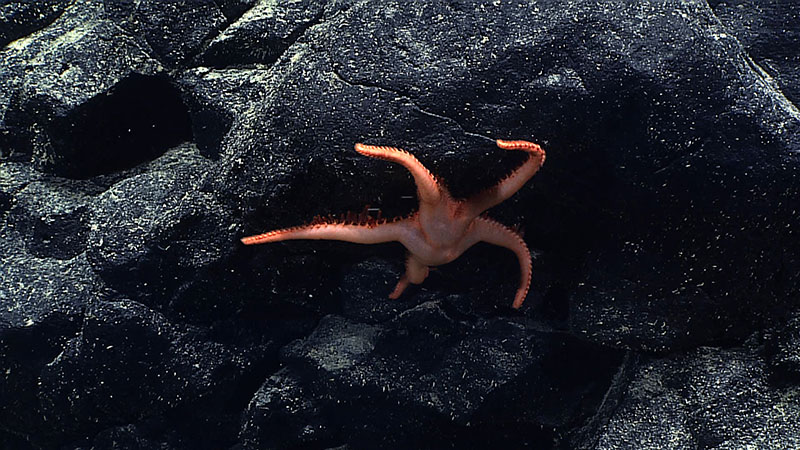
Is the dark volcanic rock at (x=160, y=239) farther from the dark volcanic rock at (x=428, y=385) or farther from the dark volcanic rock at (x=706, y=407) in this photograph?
the dark volcanic rock at (x=706, y=407)

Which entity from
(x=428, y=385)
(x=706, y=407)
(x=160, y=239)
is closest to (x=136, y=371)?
(x=160, y=239)

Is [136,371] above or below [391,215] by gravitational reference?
below

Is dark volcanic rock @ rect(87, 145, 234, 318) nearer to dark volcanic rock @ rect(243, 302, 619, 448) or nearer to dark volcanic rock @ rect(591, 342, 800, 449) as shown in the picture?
dark volcanic rock @ rect(243, 302, 619, 448)

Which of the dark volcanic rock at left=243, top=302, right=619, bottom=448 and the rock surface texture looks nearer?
the rock surface texture

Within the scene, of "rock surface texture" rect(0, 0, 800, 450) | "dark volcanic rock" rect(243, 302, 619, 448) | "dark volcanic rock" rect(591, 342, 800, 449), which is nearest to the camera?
"rock surface texture" rect(0, 0, 800, 450)

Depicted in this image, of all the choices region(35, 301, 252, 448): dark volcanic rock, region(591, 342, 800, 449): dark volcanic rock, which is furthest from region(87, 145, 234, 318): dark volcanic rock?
region(591, 342, 800, 449): dark volcanic rock

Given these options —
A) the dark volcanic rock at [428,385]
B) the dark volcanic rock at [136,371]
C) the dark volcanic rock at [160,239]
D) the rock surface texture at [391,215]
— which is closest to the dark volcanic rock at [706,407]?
the rock surface texture at [391,215]

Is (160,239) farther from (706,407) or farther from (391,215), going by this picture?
(706,407)

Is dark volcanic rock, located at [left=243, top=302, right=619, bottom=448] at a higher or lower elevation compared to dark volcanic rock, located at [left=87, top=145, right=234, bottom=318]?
Answer: lower
